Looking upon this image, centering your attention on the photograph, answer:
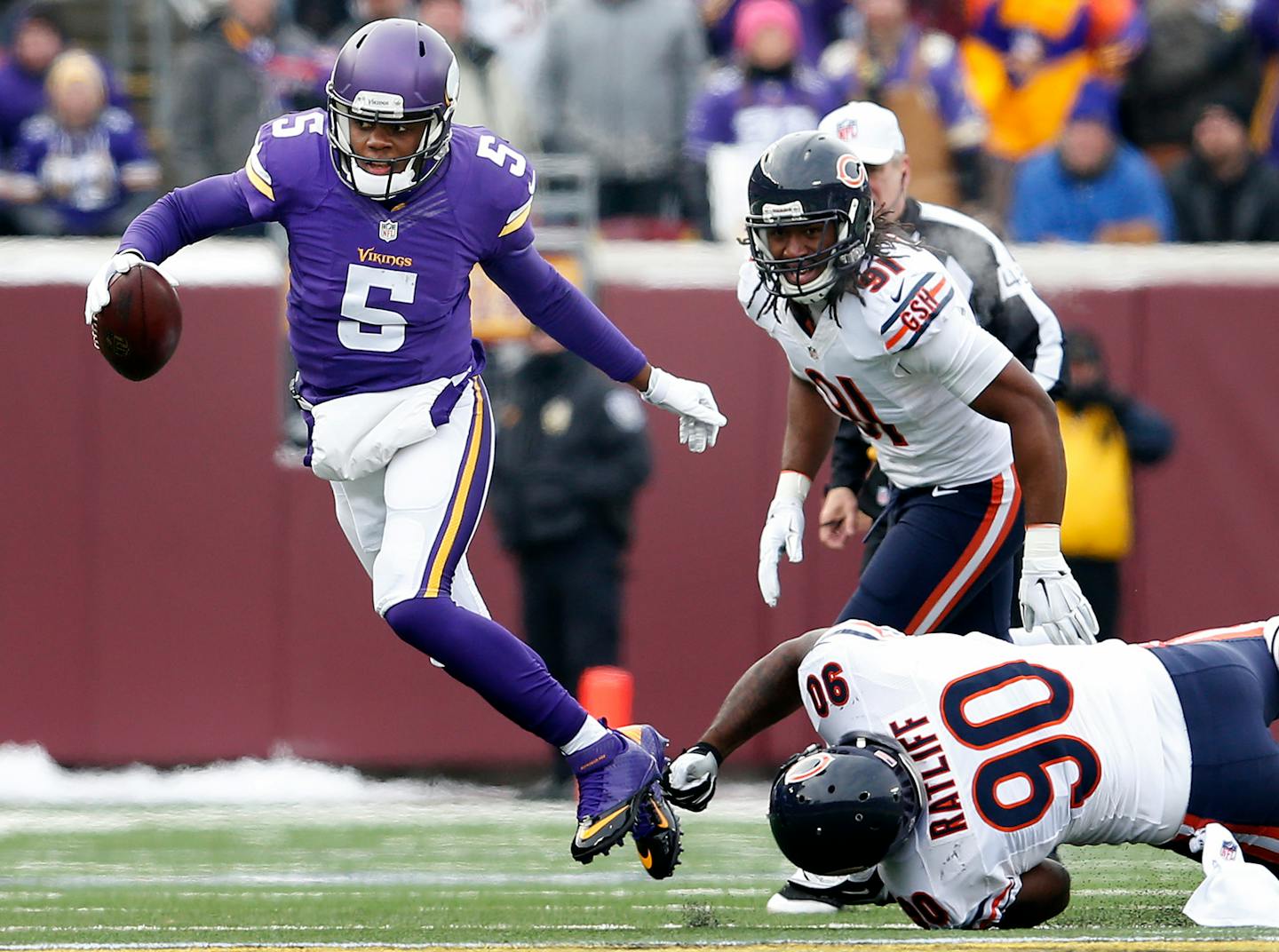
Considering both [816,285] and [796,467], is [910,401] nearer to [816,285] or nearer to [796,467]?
[816,285]

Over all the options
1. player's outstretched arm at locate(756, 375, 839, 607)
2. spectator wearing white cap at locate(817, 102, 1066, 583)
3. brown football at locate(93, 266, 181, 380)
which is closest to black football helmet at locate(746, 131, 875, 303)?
spectator wearing white cap at locate(817, 102, 1066, 583)

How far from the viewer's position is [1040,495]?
15.2 ft

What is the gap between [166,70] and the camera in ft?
32.7

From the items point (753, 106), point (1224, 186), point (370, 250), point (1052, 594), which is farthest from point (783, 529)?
point (1224, 186)

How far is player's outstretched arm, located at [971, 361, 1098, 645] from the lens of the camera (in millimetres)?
4586

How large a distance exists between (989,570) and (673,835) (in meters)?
1.00

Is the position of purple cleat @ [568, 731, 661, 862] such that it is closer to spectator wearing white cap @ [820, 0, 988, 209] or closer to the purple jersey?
the purple jersey

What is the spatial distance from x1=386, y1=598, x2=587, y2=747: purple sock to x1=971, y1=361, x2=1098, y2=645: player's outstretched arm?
105cm

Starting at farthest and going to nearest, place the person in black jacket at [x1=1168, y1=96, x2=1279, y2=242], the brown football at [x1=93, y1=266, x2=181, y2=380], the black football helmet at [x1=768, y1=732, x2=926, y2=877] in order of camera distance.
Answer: the person in black jacket at [x1=1168, y1=96, x2=1279, y2=242], the brown football at [x1=93, y1=266, x2=181, y2=380], the black football helmet at [x1=768, y1=732, x2=926, y2=877]

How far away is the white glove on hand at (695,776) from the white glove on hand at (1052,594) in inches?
30.3

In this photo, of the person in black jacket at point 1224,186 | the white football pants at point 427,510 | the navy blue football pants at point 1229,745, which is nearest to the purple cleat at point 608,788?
the white football pants at point 427,510

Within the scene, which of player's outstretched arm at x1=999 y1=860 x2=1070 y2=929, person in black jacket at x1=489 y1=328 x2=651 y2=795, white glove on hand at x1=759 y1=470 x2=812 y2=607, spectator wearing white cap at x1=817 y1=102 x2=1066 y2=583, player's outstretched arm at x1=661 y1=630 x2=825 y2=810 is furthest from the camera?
person in black jacket at x1=489 y1=328 x2=651 y2=795

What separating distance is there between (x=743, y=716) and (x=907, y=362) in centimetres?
85

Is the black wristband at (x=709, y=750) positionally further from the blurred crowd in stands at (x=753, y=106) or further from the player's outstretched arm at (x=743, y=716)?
the blurred crowd in stands at (x=753, y=106)
